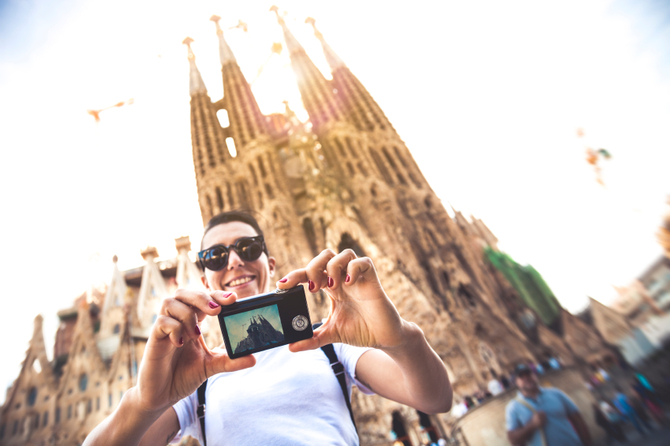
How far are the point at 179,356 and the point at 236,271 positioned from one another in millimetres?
810

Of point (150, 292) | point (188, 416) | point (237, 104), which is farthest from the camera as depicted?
point (237, 104)

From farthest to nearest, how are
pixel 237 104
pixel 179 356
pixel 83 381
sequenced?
pixel 237 104 < pixel 83 381 < pixel 179 356

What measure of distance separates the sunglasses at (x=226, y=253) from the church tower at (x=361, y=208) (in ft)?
24.3

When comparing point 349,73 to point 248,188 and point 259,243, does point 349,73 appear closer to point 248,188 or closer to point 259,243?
point 248,188

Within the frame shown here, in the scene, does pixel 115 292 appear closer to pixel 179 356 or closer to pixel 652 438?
pixel 179 356

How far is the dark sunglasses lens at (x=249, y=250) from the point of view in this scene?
206 cm

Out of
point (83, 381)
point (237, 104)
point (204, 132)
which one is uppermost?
point (237, 104)

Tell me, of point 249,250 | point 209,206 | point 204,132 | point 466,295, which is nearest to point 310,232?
point 209,206

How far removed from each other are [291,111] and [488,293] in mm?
14172

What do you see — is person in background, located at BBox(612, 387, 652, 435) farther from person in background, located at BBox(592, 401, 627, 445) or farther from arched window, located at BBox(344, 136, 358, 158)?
arched window, located at BBox(344, 136, 358, 158)

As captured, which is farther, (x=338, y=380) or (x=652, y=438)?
(x=652, y=438)

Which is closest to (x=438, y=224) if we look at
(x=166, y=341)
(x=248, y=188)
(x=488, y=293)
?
(x=488, y=293)

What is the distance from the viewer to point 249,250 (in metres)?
2.09

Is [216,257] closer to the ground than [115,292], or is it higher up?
closer to the ground
